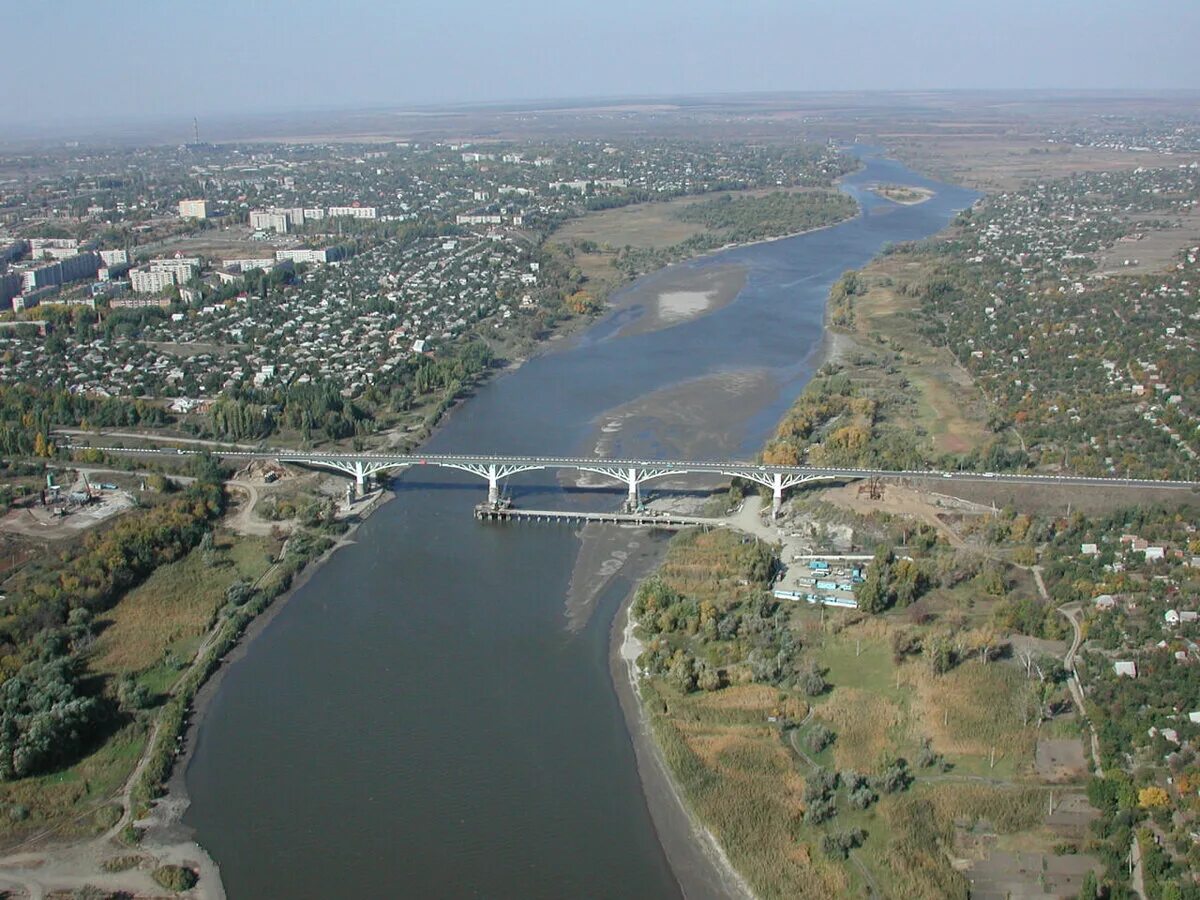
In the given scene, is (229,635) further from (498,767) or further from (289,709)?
(498,767)

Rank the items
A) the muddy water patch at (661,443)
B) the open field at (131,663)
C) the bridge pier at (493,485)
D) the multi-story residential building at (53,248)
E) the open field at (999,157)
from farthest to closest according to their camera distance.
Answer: the open field at (999,157), the multi-story residential building at (53,248), the bridge pier at (493,485), the muddy water patch at (661,443), the open field at (131,663)

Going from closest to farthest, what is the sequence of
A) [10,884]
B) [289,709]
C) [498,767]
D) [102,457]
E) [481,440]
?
[10,884], [498,767], [289,709], [102,457], [481,440]

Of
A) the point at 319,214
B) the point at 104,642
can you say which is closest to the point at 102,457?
the point at 104,642

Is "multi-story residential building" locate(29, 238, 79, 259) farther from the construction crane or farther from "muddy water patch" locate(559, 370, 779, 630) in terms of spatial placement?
the construction crane

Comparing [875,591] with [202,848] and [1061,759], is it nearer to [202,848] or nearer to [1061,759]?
[1061,759]

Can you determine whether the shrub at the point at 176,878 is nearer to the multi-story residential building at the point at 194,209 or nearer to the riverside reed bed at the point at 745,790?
the riverside reed bed at the point at 745,790

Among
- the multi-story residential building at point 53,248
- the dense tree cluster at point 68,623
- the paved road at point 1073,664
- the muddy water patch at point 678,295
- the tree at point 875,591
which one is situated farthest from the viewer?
the multi-story residential building at point 53,248

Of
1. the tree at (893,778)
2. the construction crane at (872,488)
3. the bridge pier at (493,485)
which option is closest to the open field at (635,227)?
the bridge pier at (493,485)
